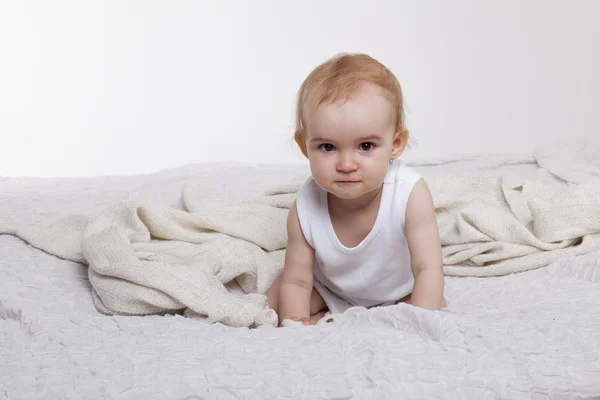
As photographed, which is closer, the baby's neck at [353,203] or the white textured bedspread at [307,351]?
the white textured bedspread at [307,351]

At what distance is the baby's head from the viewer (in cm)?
146

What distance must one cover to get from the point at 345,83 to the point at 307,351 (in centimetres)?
50

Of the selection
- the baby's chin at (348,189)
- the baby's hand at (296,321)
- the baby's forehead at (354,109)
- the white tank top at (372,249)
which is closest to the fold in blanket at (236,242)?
the baby's hand at (296,321)

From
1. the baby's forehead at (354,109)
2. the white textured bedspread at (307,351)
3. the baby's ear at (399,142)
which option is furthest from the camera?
the baby's ear at (399,142)

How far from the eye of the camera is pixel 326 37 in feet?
14.2

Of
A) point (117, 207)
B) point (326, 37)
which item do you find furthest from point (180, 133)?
point (117, 207)

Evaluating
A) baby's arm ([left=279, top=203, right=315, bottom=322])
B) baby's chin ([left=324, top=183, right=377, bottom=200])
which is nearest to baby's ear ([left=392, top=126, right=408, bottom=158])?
baby's chin ([left=324, top=183, right=377, bottom=200])

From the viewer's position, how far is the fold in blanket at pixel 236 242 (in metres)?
1.52

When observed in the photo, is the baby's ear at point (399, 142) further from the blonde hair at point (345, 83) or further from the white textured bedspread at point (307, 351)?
the white textured bedspread at point (307, 351)

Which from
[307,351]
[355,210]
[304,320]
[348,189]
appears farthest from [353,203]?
[307,351]

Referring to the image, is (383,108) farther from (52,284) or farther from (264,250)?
(52,284)

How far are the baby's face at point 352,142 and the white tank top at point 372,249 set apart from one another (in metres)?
0.11

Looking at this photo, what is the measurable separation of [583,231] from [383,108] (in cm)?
67

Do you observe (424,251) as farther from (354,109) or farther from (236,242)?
(236,242)
